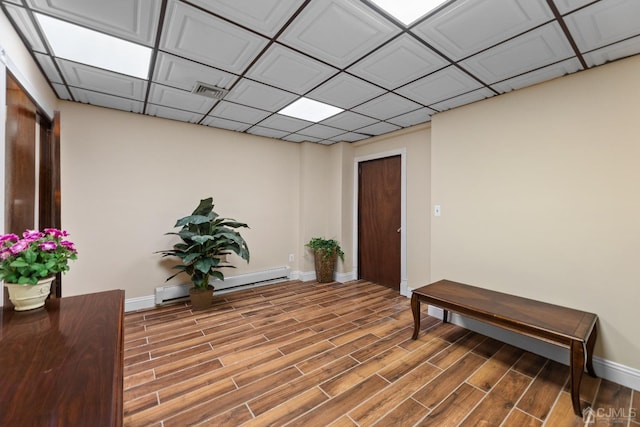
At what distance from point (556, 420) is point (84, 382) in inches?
96.9

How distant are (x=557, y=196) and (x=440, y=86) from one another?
142 cm

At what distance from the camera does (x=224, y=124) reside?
12.2ft

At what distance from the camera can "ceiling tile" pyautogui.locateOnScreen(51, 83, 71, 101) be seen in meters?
2.56

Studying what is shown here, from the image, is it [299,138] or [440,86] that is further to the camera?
[299,138]

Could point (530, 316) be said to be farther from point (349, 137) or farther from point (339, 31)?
point (349, 137)

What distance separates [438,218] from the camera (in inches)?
128

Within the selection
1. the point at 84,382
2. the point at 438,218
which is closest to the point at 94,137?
the point at 84,382

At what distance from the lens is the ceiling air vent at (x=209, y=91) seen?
2.55 m

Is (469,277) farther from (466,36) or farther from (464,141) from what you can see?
(466,36)

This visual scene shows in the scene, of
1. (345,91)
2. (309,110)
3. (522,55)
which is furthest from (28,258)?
(522,55)

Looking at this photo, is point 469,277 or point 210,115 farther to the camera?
point 210,115

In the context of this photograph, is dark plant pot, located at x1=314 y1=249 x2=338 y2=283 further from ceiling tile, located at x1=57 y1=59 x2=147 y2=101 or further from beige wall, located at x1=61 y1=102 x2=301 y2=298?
ceiling tile, located at x1=57 y1=59 x2=147 y2=101

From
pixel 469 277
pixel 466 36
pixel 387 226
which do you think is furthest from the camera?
pixel 387 226

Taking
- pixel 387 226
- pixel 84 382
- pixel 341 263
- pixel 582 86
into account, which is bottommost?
pixel 341 263
